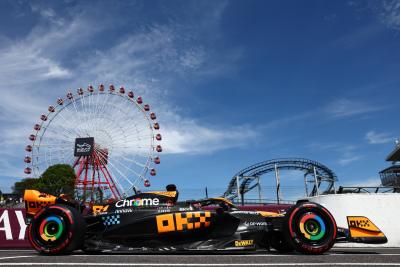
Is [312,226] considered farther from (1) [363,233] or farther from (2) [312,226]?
(1) [363,233]

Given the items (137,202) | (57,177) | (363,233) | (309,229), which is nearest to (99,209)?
(137,202)

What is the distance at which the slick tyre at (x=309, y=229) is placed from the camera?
5.46 meters

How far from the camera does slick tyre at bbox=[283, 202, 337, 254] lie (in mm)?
5465

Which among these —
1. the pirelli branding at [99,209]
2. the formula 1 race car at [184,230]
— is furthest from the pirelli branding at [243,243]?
the pirelli branding at [99,209]

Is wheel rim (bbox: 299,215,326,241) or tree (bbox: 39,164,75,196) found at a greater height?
tree (bbox: 39,164,75,196)

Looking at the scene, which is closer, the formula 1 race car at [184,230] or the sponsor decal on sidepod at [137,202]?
the formula 1 race car at [184,230]

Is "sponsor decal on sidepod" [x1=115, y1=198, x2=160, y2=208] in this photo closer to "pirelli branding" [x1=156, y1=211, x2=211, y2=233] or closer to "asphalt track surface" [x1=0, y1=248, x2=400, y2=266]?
"pirelli branding" [x1=156, y1=211, x2=211, y2=233]

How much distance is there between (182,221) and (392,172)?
3909 cm

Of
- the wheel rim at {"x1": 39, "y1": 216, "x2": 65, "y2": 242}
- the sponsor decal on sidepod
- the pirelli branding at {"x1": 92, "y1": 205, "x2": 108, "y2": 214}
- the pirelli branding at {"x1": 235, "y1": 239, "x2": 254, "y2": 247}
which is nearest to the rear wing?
the pirelli branding at {"x1": 235, "y1": 239, "x2": 254, "y2": 247}

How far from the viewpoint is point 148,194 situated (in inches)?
258

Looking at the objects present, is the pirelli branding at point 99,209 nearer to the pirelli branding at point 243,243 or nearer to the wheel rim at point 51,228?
the wheel rim at point 51,228

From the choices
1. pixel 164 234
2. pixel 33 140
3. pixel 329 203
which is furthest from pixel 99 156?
pixel 164 234

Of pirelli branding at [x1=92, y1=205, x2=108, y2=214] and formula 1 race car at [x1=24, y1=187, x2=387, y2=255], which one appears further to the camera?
pirelli branding at [x1=92, y1=205, x2=108, y2=214]

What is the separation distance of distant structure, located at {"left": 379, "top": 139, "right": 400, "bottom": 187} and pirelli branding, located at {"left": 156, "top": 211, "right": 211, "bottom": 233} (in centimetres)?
3635
